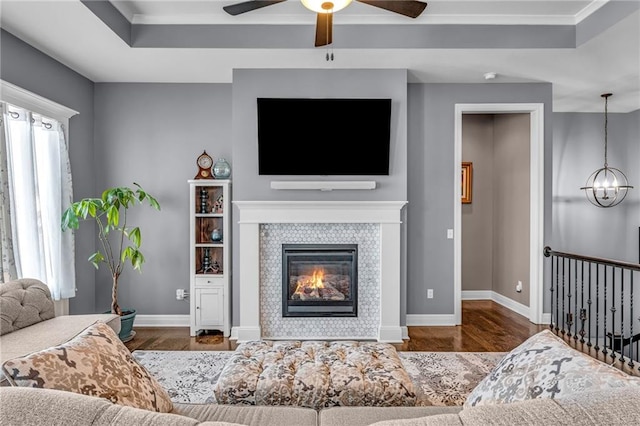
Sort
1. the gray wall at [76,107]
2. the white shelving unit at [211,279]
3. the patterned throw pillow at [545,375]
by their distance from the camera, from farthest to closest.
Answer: the white shelving unit at [211,279] < the gray wall at [76,107] < the patterned throw pillow at [545,375]

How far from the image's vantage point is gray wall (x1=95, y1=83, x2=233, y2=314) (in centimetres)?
436

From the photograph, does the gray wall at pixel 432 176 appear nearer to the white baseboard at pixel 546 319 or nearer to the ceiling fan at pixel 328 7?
the white baseboard at pixel 546 319

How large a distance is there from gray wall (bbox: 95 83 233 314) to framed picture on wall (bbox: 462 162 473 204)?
340 centimetres

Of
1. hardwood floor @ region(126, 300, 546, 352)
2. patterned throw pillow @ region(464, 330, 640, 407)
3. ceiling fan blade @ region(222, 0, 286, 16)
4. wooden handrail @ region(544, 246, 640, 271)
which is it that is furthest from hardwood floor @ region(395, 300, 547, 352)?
ceiling fan blade @ region(222, 0, 286, 16)

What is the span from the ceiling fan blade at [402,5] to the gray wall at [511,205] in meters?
3.02

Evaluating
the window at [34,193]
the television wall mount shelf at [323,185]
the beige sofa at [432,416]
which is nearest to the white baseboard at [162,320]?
the window at [34,193]

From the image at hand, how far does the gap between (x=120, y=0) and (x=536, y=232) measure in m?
4.64

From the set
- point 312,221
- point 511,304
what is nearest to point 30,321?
point 312,221

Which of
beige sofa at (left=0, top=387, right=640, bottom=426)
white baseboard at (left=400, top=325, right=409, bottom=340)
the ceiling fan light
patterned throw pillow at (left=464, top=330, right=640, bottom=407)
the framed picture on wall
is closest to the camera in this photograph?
beige sofa at (left=0, top=387, right=640, bottom=426)

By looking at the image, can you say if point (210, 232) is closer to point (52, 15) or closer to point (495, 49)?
point (52, 15)

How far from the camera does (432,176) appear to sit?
4328mm

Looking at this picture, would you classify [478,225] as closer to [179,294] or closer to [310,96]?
[310,96]

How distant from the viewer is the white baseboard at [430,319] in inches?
170

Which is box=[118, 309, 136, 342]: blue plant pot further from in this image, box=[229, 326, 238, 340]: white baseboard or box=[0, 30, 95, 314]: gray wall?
box=[229, 326, 238, 340]: white baseboard
